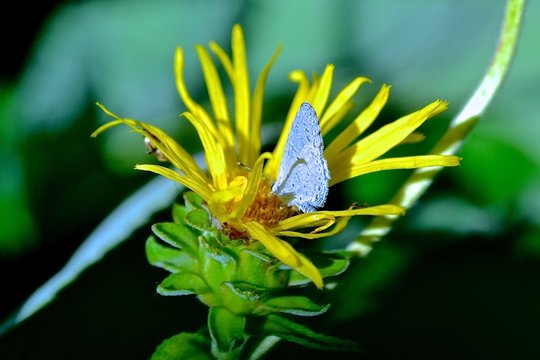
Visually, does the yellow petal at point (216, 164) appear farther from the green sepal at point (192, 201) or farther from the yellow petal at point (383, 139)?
the yellow petal at point (383, 139)

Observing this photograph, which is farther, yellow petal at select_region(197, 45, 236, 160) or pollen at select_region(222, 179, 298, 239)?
yellow petal at select_region(197, 45, 236, 160)

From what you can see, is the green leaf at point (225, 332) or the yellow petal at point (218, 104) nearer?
the green leaf at point (225, 332)

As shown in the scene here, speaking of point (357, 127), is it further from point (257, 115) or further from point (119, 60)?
point (119, 60)

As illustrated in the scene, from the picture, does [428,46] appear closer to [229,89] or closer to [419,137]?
[229,89]

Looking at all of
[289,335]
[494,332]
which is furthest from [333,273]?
[494,332]

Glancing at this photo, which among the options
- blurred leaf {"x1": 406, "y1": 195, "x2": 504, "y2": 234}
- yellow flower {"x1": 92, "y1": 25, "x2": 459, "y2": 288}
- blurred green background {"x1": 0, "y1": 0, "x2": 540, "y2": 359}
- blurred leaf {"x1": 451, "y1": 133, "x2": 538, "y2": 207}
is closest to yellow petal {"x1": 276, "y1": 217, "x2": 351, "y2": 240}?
yellow flower {"x1": 92, "y1": 25, "x2": 459, "y2": 288}

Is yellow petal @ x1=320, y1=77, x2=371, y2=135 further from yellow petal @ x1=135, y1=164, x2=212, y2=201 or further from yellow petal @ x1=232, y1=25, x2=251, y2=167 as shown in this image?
yellow petal @ x1=135, y1=164, x2=212, y2=201

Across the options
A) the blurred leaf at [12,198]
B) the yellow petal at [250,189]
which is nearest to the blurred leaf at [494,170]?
the yellow petal at [250,189]
